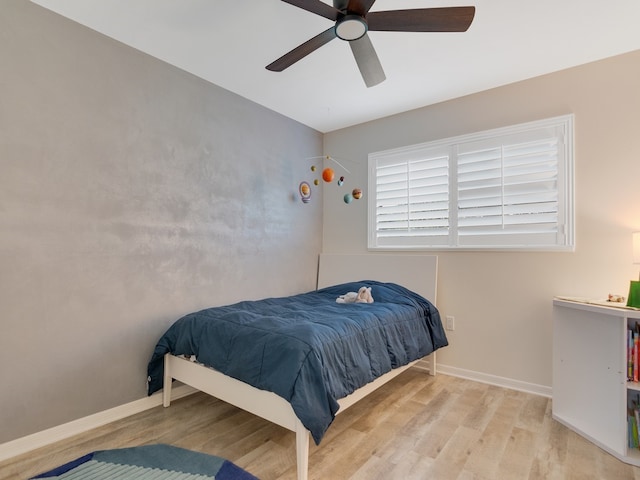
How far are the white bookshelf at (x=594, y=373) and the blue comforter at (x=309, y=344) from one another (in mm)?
882

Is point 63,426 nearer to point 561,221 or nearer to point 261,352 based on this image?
point 261,352

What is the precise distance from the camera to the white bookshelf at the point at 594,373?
1.88 m

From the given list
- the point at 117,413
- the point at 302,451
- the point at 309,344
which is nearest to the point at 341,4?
the point at 309,344

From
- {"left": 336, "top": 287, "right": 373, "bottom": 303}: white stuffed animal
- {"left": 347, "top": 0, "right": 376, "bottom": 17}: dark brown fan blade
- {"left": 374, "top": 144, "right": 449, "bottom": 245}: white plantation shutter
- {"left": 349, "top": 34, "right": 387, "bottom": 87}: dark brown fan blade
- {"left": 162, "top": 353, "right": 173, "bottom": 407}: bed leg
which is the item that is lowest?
{"left": 162, "top": 353, "right": 173, "bottom": 407}: bed leg

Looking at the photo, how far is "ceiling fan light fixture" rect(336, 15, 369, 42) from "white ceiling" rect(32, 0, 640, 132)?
0.42 meters

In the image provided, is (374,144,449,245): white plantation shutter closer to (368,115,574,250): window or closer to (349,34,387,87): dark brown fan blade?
(368,115,574,250): window

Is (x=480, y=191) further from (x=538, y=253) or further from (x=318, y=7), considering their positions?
(x=318, y=7)

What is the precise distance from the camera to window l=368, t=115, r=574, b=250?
2650mm

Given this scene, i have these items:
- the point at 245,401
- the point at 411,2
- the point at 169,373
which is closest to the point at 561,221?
the point at 411,2

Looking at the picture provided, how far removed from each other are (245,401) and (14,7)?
254 centimetres

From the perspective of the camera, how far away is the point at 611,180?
244 cm

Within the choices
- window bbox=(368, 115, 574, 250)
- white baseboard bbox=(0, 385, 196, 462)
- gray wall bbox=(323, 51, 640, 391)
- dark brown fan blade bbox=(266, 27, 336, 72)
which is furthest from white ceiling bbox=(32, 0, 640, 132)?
white baseboard bbox=(0, 385, 196, 462)

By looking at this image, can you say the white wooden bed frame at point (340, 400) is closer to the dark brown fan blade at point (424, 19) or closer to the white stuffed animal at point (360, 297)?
the white stuffed animal at point (360, 297)

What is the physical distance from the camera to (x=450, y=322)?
10.2 ft
